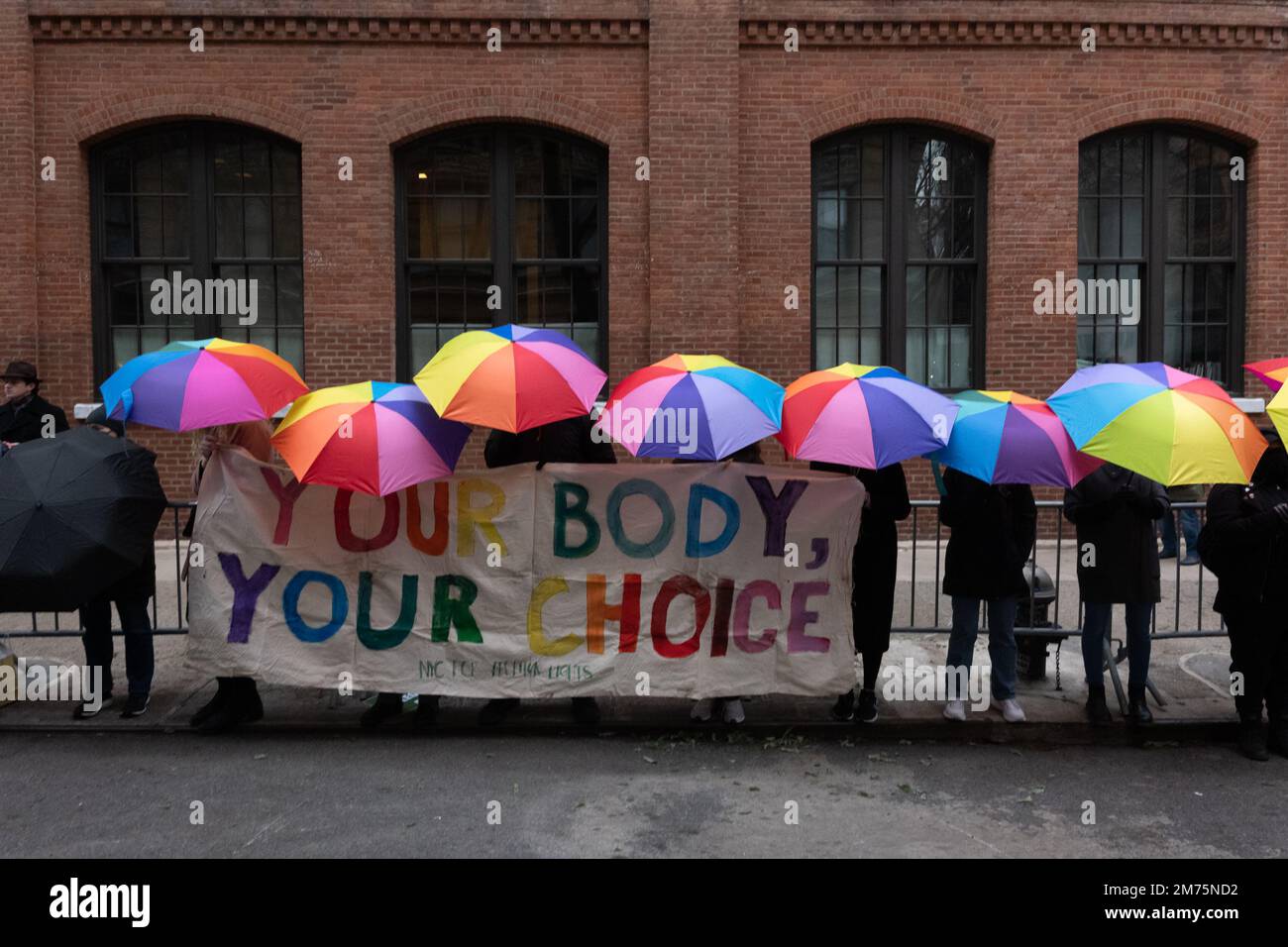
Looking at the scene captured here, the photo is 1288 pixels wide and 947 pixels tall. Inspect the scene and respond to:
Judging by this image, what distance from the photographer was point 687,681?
6.24 m

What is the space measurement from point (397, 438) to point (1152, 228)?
10.7 m

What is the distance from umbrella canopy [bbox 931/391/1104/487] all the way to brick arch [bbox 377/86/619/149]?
7494 millimetres

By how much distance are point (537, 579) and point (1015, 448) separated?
2.84m

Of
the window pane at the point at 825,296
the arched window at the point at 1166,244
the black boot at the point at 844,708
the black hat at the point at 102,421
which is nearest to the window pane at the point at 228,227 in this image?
the black hat at the point at 102,421

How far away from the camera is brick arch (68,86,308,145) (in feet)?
38.7

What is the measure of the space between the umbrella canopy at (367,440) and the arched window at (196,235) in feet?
23.2

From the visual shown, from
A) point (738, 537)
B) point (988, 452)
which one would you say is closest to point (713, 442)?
point (738, 537)

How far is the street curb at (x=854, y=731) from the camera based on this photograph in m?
6.21

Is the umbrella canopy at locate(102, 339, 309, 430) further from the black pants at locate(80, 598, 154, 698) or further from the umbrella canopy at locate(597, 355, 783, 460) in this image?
the umbrella canopy at locate(597, 355, 783, 460)

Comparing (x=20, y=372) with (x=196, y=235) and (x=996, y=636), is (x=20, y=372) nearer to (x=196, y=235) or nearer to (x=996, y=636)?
(x=196, y=235)

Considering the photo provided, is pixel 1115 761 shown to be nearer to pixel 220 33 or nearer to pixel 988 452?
pixel 988 452

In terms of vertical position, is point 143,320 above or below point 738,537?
above

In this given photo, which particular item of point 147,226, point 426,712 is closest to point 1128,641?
point 426,712

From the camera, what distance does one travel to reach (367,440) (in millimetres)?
5484
